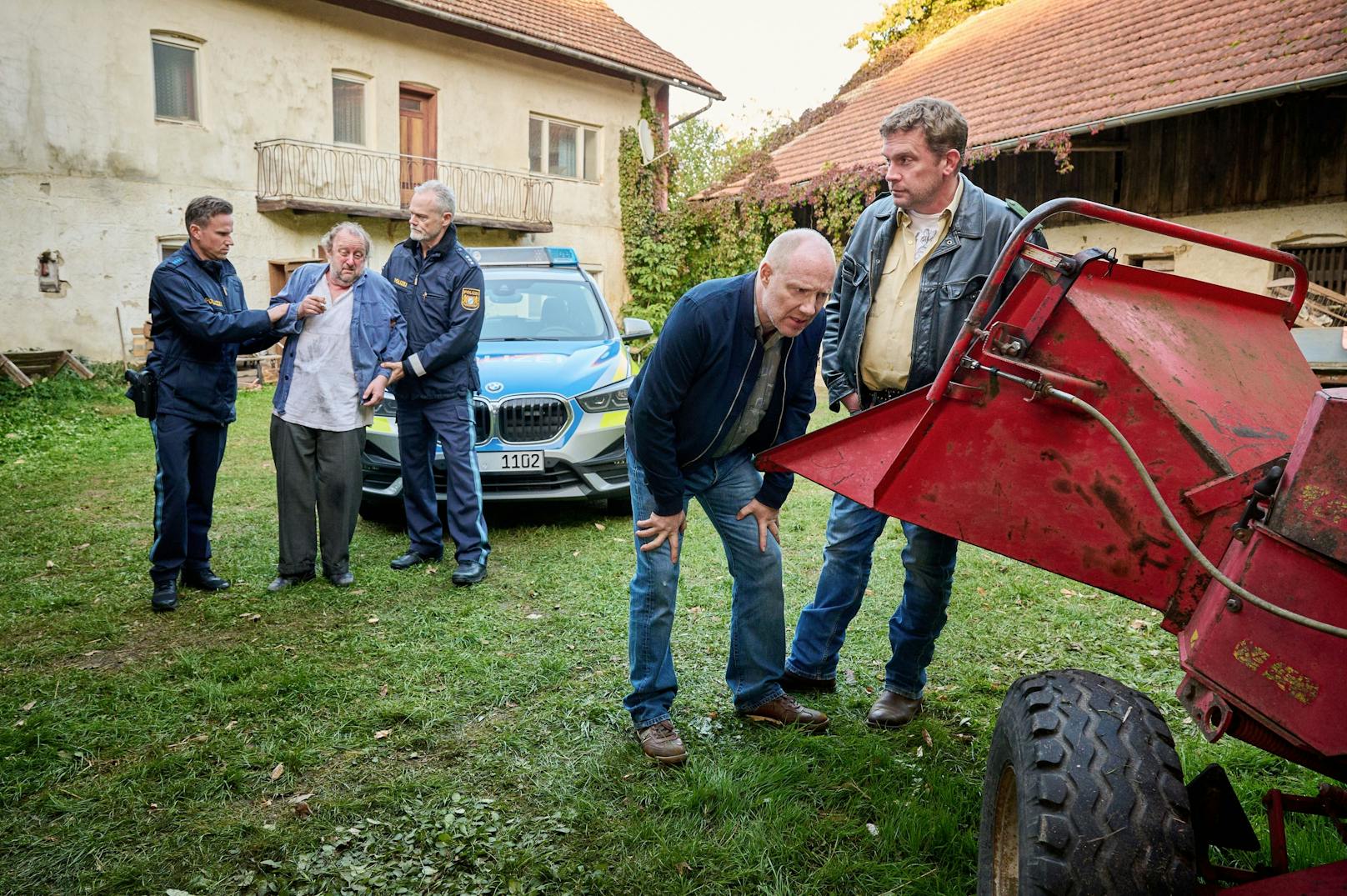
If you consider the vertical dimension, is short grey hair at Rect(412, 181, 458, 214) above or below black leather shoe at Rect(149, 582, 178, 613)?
above

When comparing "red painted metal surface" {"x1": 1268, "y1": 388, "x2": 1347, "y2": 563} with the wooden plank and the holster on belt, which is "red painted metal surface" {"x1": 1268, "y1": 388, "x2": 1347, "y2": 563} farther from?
the wooden plank

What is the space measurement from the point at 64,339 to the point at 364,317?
11578mm

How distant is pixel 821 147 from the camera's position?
17.1 metres

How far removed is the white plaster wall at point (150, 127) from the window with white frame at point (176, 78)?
0.54 ft

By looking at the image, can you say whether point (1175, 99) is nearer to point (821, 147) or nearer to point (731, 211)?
point (821, 147)

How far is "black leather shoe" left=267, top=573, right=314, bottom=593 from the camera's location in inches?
208

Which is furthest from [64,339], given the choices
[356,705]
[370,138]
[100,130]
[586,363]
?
[356,705]

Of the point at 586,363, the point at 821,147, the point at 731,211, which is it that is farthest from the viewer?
the point at 731,211

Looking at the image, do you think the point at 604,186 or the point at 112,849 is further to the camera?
the point at 604,186

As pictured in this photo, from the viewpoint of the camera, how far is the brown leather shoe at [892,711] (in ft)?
12.0

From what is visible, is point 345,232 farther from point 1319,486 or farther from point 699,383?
point 1319,486

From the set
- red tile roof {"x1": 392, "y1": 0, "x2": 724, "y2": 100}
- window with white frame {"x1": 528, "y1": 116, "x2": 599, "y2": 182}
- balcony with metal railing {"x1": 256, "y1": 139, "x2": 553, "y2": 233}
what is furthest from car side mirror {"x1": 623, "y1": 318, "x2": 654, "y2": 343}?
window with white frame {"x1": 528, "y1": 116, "x2": 599, "y2": 182}

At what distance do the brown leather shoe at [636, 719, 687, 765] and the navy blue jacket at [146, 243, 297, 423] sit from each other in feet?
10.1

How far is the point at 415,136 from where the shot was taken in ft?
61.6
